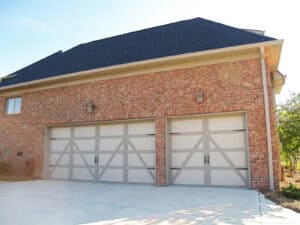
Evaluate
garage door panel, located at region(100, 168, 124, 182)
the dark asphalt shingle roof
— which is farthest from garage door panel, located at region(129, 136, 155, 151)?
the dark asphalt shingle roof

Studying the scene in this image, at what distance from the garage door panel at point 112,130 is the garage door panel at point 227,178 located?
3.75 m

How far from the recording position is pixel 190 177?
8.76 metres

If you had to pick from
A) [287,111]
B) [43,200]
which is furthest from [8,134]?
[287,111]

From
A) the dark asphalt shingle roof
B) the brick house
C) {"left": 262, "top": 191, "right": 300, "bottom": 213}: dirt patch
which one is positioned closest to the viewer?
{"left": 262, "top": 191, "right": 300, "bottom": 213}: dirt patch

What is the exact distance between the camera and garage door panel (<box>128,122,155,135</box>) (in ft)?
31.3

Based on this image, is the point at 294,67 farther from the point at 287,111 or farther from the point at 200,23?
the point at 200,23

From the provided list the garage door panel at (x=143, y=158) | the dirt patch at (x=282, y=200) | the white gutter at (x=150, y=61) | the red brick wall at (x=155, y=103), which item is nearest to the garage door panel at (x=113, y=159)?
the garage door panel at (x=143, y=158)

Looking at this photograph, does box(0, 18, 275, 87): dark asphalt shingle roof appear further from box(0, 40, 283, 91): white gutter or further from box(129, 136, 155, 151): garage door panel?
box(129, 136, 155, 151): garage door panel

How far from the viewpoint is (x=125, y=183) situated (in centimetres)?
966

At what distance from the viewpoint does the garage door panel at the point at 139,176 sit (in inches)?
368

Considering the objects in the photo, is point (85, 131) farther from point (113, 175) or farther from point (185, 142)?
point (185, 142)

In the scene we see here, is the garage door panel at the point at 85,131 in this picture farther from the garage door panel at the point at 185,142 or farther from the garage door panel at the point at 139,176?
the garage door panel at the point at 185,142

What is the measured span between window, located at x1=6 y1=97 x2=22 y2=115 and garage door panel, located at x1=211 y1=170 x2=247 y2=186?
9.76 m

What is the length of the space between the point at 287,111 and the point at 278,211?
275 inches
